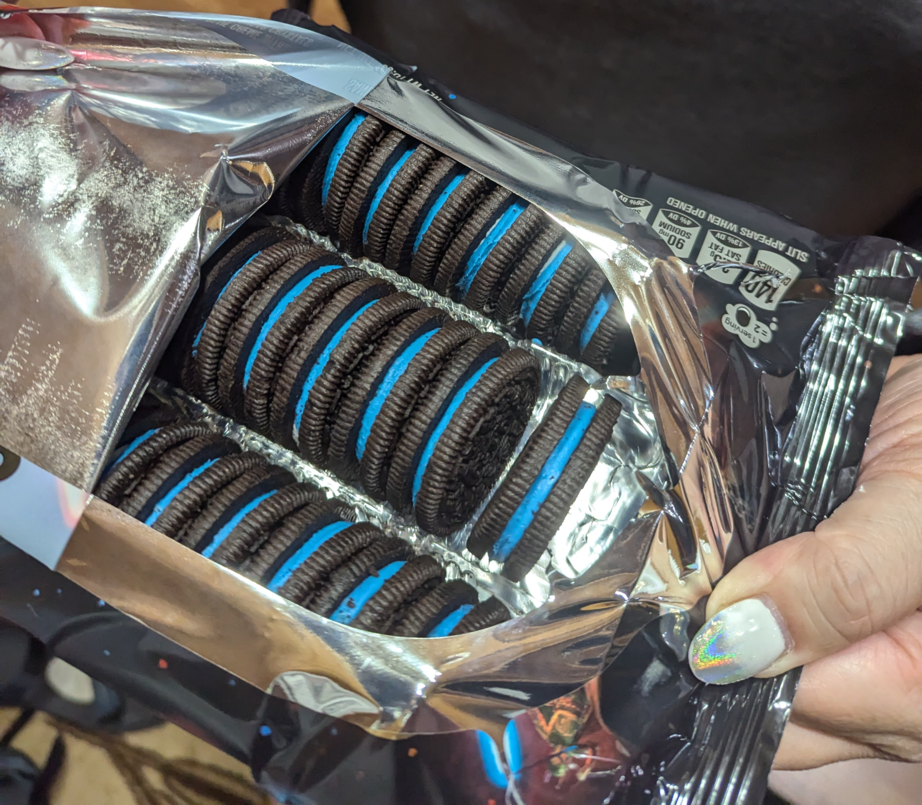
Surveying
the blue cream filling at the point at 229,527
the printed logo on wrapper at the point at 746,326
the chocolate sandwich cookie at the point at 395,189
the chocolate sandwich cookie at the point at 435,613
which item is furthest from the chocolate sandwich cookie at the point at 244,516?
the printed logo on wrapper at the point at 746,326

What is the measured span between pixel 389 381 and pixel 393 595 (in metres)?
0.14

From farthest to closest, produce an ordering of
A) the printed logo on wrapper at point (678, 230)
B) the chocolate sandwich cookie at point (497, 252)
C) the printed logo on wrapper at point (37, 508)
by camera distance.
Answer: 1. the printed logo on wrapper at point (678, 230)
2. the chocolate sandwich cookie at point (497, 252)
3. the printed logo on wrapper at point (37, 508)

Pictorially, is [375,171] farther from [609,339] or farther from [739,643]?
[739,643]

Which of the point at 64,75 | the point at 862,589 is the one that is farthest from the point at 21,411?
the point at 862,589

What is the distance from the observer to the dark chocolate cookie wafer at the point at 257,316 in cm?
49

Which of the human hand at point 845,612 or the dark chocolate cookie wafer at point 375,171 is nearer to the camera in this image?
the human hand at point 845,612

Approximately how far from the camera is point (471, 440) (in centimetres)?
46

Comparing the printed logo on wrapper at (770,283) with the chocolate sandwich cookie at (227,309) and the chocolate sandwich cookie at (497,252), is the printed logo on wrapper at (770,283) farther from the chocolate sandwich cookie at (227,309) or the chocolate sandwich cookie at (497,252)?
the chocolate sandwich cookie at (227,309)

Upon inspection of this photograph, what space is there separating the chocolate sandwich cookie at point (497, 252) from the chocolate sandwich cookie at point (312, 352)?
8 cm

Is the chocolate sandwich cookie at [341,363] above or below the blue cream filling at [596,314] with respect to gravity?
below

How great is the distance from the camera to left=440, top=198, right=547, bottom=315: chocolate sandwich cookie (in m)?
0.52

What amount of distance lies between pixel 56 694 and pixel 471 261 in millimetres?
463

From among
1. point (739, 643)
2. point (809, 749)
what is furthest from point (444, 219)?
point (809, 749)

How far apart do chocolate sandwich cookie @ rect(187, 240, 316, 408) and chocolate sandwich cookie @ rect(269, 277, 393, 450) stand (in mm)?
48
